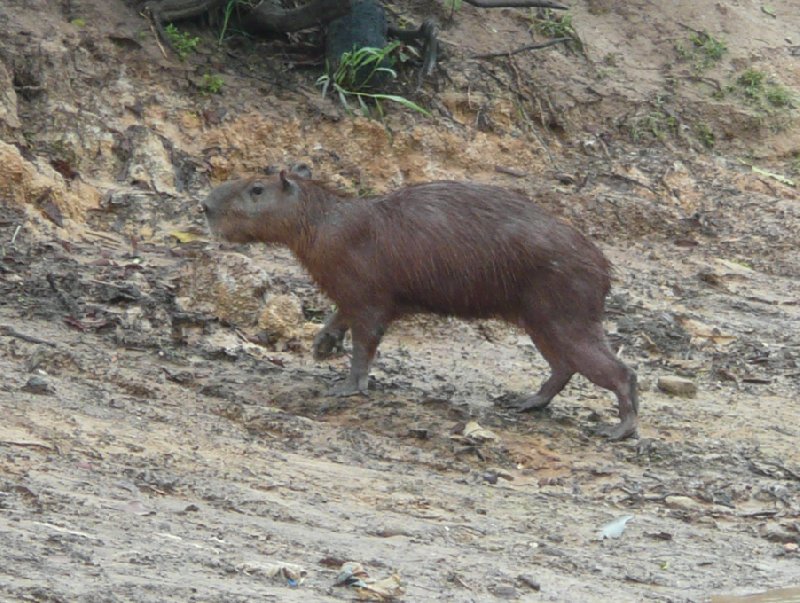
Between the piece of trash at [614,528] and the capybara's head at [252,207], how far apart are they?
8.35ft

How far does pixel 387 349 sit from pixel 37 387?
2663 millimetres

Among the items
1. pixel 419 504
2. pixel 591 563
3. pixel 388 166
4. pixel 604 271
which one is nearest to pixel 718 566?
pixel 591 563

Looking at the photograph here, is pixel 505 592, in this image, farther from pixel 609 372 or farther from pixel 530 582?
pixel 609 372

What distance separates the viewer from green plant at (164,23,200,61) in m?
10.9

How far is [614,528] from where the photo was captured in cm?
634

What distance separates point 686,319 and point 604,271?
7.73 ft

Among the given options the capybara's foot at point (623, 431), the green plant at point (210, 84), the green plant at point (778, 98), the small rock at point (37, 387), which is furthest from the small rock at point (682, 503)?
the green plant at point (778, 98)

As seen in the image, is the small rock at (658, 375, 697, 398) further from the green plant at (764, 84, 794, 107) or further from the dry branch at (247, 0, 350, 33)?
the green plant at (764, 84, 794, 107)

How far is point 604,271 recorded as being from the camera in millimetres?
7773

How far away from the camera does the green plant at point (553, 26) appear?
12844 millimetres

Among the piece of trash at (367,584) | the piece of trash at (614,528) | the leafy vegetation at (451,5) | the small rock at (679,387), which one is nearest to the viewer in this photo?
the piece of trash at (367,584)

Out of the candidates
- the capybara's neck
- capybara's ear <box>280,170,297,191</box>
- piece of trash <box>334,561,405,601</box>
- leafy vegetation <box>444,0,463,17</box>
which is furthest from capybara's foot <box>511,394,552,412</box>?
leafy vegetation <box>444,0,463,17</box>

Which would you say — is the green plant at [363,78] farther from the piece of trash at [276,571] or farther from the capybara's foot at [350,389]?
the piece of trash at [276,571]

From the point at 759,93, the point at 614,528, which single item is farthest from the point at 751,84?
the point at 614,528
